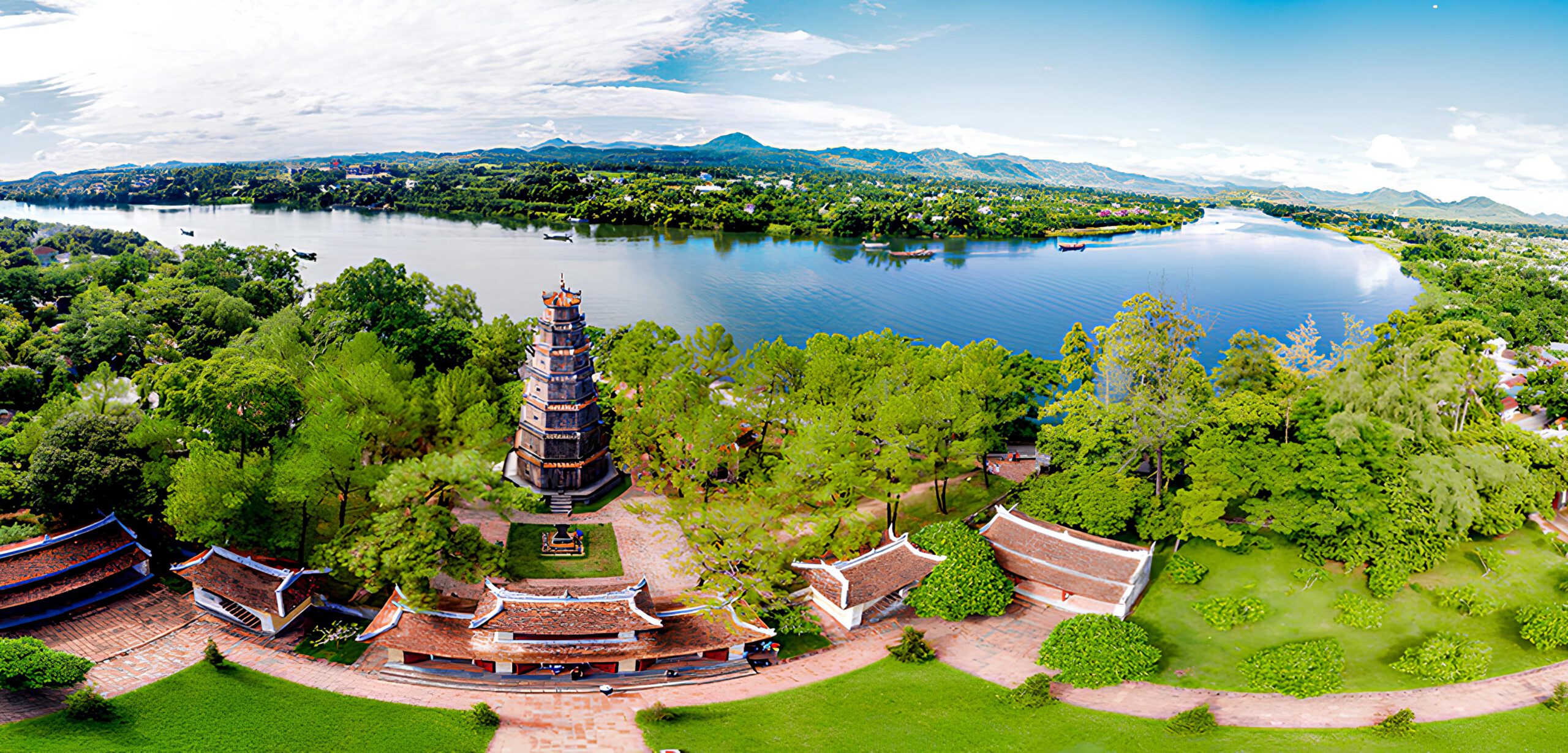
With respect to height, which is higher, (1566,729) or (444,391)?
(444,391)

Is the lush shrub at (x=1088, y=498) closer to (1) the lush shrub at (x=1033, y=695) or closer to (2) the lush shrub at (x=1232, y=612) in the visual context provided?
(2) the lush shrub at (x=1232, y=612)

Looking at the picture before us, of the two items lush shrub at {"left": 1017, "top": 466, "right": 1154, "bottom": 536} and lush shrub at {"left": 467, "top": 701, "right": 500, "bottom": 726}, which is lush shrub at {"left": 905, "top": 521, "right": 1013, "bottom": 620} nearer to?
lush shrub at {"left": 1017, "top": 466, "right": 1154, "bottom": 536}

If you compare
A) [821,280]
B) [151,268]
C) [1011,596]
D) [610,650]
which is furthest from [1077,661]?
[151,268]

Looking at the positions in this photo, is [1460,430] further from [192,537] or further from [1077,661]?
[192,537]

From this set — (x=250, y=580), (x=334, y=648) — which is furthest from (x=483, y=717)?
(x=250, y=580)

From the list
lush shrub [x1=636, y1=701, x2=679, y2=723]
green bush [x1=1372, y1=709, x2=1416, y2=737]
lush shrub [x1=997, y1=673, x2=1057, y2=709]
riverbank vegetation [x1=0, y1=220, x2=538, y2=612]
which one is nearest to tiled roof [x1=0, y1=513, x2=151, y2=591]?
riverbank vegetation [x1=0, y1=220, x2=538, y2=612]

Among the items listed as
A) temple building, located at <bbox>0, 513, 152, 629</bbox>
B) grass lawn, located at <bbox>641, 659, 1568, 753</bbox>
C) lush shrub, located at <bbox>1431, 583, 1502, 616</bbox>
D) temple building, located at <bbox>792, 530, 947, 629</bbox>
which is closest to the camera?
grass lawn, located at <bbox>641, 659, 1568, 753</bbox>
